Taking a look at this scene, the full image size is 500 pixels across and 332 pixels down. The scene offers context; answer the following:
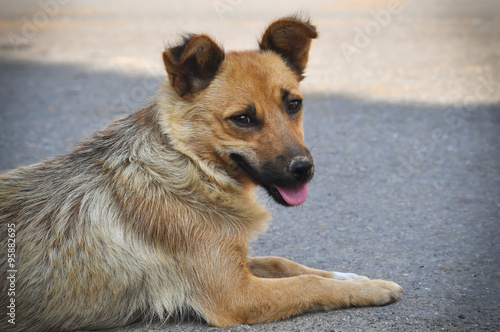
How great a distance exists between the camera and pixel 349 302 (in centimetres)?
354

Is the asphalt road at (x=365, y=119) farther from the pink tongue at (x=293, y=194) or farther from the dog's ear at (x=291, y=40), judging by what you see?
the dog's ear at (x=291, y=40)

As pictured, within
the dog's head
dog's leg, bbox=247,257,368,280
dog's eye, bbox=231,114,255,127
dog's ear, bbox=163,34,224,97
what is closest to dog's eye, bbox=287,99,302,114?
the dog's head

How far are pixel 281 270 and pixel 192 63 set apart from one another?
4.93 feet

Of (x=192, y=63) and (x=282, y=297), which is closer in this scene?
(x=282, y=297)

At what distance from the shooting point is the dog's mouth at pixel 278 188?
3.61 meters

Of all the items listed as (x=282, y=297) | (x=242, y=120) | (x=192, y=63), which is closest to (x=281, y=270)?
(x=282, y=297)

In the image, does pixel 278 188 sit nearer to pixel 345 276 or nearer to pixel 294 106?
pixel 294 106

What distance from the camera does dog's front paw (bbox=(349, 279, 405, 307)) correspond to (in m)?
3.55

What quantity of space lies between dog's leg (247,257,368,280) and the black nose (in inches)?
29.9

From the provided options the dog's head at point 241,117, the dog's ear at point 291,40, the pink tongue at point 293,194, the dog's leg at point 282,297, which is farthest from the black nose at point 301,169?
the dog's ear at point 291,40

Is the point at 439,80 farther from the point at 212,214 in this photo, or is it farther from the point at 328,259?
the point at 212,214

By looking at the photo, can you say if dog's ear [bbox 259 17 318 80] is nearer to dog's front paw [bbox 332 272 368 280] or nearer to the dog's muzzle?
the dog's muzzle

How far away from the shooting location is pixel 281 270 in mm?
4027

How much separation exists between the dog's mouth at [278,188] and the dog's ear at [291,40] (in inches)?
36.7
